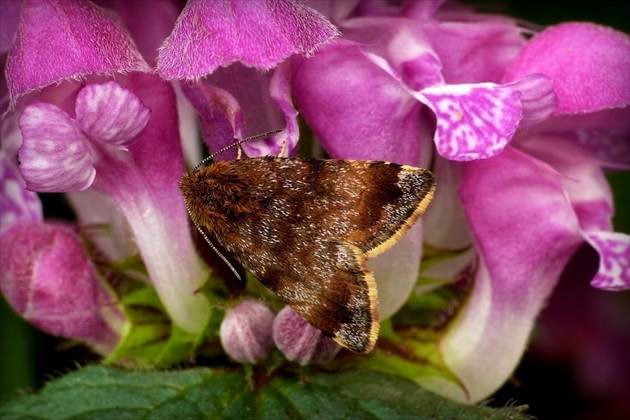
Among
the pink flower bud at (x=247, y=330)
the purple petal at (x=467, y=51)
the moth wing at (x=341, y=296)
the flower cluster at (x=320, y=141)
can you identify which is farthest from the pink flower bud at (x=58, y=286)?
the purple petal at (x=467, y=51)

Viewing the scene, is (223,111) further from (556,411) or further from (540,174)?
(556,411)

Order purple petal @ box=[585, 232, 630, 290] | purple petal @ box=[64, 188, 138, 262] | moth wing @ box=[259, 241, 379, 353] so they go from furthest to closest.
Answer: purple petal @ box=[64, 188, 138, 262] < purple petal @ box=[585, 232, 630, 290] < moth wing @ box=[259, 241, 379, 353]

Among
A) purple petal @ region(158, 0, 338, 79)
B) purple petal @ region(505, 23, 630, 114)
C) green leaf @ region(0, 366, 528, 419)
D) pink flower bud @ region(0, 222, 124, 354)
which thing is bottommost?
green leaf @ region(0, 366, 528, 419)

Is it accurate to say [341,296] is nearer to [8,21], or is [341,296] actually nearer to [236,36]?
[236,36]

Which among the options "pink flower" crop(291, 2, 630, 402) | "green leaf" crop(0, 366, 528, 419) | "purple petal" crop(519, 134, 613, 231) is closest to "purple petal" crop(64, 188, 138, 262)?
"green leaf" crop(0, 366, 528, 419)

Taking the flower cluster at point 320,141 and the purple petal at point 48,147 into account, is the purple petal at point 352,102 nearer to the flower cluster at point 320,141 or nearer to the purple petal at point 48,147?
the flower cluster at point 320,141

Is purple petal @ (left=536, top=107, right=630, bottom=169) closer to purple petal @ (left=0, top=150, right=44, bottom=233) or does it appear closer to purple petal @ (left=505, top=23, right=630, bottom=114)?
purple petal @ (left=505, top=23, right=630, bottom=114)
